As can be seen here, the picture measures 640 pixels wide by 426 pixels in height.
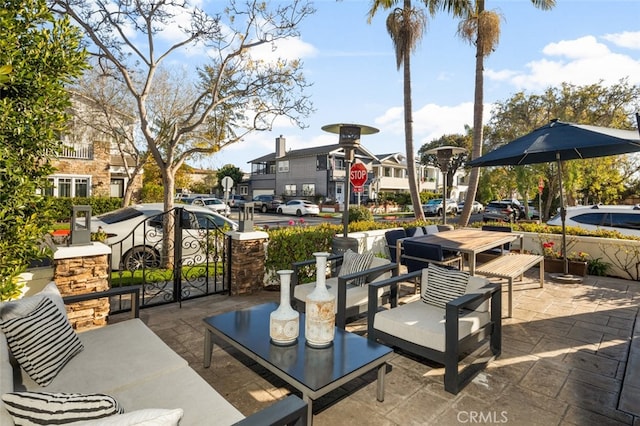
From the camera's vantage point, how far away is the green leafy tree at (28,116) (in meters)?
2.56

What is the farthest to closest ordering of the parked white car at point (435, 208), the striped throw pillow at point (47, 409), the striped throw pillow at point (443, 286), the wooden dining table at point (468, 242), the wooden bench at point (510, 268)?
the parked white car at point (435, 208)
the wooden dining table at point (468, 242)
the wooden bench at point (510, 268)
the striped throw pillow at point (443, 286)
the striped throw pillow at point (47, 409)

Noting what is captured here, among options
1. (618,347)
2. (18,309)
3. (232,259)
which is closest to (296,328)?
(18,309)

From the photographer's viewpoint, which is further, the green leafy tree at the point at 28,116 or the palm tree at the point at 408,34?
the palm tree at the point at 408,34

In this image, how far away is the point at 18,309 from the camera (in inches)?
84.4

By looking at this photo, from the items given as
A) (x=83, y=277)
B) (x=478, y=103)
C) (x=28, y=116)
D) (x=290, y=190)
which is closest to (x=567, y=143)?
(x=478, y=103)

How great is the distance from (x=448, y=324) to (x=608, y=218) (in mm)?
8748

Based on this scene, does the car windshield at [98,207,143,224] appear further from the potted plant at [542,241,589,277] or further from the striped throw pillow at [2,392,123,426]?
the potted plant at [542,241,589,277]

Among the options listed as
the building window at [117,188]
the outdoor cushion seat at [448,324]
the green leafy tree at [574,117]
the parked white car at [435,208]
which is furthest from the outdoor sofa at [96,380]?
the parked white car at [435,208]

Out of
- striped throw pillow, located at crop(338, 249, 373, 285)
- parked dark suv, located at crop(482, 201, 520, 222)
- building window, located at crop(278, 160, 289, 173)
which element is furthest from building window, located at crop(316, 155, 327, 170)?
→ striped throw pillow, located at crop(338, 249, 373, 285)

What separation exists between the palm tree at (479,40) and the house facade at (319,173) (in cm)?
2117

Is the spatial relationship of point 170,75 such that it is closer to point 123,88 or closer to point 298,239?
point 123,88

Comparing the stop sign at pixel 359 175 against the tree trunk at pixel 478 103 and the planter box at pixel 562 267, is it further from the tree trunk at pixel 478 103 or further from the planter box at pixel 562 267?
the planter box at pixel 562 267

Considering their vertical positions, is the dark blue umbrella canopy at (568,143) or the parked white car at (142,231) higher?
the dark blue umbrella canopy at (568,143)

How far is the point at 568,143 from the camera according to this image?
210 inches
